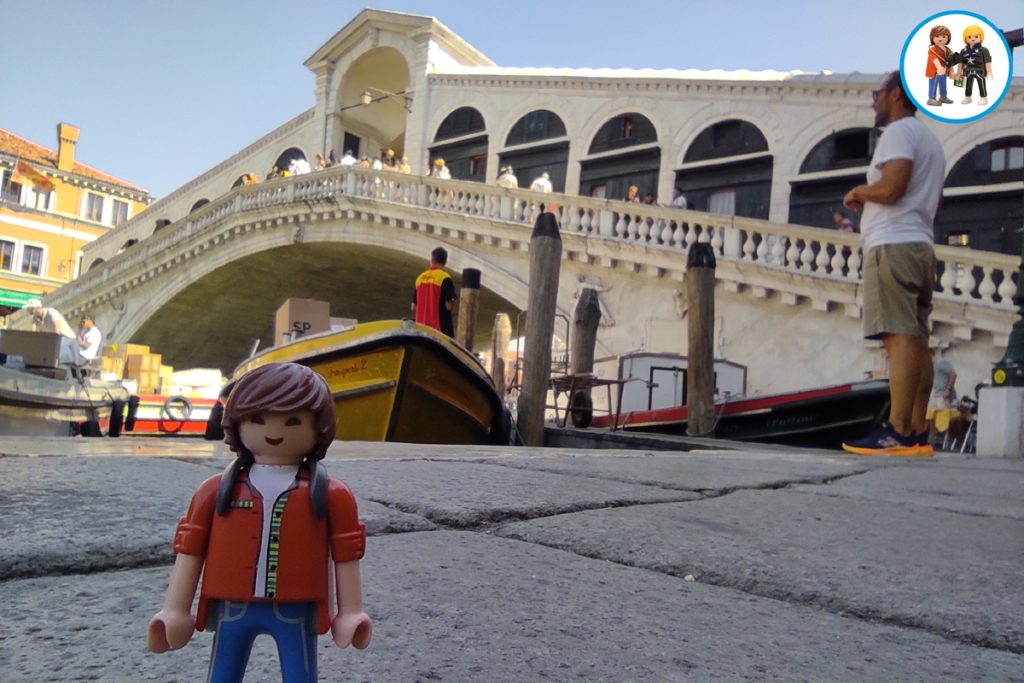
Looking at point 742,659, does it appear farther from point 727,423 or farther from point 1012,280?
point 1012,280

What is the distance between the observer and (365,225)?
59.8 ft

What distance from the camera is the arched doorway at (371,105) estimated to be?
2644 cm

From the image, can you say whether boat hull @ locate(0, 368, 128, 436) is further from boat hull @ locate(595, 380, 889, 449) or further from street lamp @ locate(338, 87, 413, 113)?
street lamp @ locate(338, 87, 413, 113)

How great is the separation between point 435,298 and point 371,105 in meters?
22.6

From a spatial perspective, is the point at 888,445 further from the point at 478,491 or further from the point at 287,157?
the point at 287,157

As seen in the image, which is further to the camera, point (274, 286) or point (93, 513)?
point (274, 286)

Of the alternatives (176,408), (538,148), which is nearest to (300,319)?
(176,408)

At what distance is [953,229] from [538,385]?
11.7 m

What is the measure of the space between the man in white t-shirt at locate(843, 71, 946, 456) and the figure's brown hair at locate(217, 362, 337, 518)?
3.97 metres

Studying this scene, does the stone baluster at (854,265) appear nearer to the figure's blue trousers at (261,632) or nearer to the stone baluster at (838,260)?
the stone baluster at (838,260)

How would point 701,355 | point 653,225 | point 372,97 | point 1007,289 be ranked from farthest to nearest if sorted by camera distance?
point 372,97, point 653,225, point 1007,289, point 701,355

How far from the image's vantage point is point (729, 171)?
17.3 metres

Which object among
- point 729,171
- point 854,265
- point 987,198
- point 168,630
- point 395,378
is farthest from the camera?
point 729,171

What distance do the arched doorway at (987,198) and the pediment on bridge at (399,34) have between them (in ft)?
49.1
